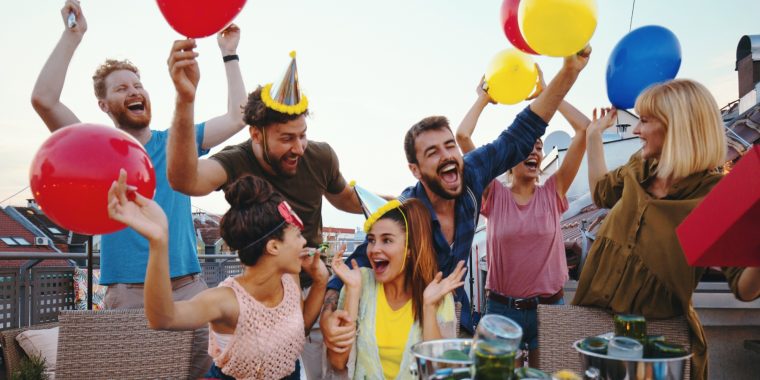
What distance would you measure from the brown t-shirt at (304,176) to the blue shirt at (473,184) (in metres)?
0.27

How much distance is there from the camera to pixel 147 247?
8.34 ft

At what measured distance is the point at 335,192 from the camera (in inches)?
111

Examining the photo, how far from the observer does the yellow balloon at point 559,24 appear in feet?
7.72

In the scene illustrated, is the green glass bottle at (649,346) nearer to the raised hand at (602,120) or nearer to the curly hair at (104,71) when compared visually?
the raised hand at (602,120)

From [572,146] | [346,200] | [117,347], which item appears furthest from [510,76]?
[117,347]

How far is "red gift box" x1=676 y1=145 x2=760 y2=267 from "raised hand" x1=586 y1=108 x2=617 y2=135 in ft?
4.42

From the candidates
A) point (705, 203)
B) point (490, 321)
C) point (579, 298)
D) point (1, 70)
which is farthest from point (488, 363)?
point (1, 70)

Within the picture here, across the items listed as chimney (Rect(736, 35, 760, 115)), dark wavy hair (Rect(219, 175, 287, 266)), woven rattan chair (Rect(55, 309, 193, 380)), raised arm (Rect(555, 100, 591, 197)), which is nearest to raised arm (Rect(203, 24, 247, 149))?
dark wavy hair (Rect(219, 175, 287, 266))

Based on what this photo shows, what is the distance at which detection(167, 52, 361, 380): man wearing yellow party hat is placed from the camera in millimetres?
2273

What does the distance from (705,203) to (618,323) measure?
0.34 m

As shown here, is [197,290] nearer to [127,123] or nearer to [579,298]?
[127,123]

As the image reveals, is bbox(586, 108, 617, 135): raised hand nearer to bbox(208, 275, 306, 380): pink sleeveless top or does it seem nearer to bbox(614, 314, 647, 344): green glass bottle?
bbox(614, 314, 647, 344): green glass bottle

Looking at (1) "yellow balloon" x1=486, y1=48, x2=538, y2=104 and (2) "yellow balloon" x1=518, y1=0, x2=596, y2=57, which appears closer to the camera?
(2) "yellow balloon" x1=518, y1=0, x2=596, y2=57

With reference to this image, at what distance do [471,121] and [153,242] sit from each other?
2316mm
